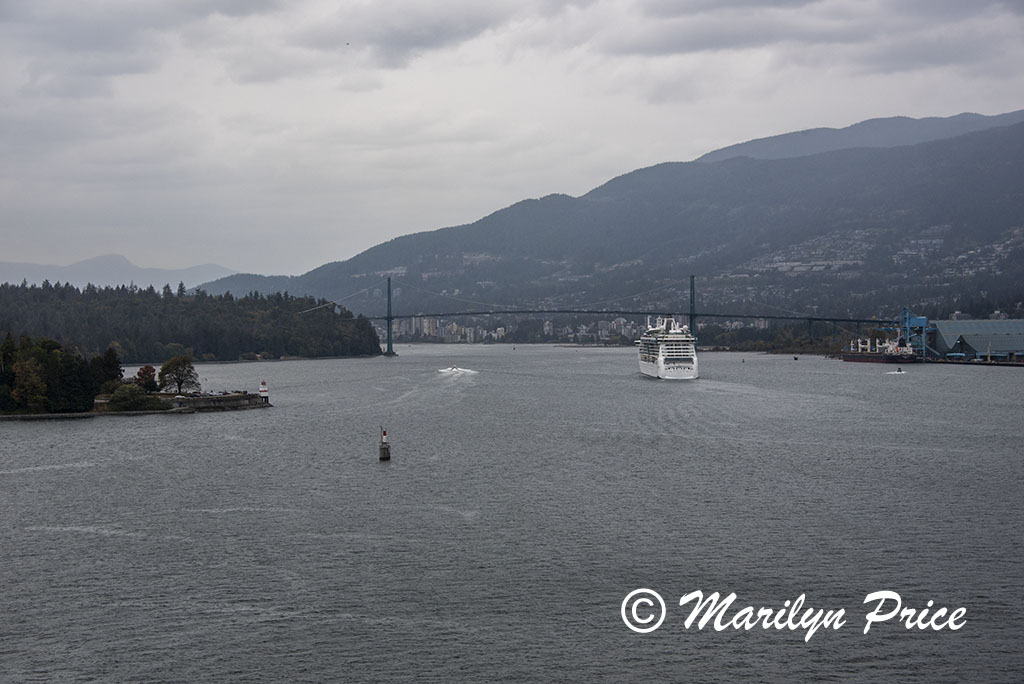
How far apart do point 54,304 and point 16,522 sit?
126014mm

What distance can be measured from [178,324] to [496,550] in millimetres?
117017

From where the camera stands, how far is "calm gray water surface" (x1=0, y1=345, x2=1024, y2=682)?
15602 millimetres

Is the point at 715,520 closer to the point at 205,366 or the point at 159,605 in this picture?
the point at 159,605

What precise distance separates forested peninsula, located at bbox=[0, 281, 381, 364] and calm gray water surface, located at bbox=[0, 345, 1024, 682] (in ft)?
252

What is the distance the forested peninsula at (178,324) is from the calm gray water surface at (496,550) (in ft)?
252

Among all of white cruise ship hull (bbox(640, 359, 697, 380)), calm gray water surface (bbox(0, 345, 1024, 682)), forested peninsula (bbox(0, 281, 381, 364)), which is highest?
forested peninsula (bbox(0, 281, 381, 364))

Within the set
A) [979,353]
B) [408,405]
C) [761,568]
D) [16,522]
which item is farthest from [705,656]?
[979,353]

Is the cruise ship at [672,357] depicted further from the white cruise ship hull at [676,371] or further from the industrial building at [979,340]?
the industrial building at [979,340]

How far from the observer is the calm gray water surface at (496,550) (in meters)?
15.6

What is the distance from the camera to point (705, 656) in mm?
15758

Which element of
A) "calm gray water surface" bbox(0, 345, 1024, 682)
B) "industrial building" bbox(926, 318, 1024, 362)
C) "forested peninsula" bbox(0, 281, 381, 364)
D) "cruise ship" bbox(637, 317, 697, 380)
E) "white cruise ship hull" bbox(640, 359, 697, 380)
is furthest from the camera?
"forested peninsula" bbox(0, 281, 381, 364)

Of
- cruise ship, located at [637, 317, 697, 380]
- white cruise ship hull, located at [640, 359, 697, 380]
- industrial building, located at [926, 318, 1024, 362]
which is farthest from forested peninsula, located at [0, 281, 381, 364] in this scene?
industrial building, located at [926, 318, 1024, 362]

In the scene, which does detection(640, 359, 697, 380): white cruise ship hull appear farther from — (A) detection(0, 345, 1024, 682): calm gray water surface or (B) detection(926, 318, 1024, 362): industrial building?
(B) detection(926, 318, 1024, 362): industrial building

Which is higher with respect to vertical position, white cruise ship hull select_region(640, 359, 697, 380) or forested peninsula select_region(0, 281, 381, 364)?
forested peninsula select_region(0, 281, 381, 364)
